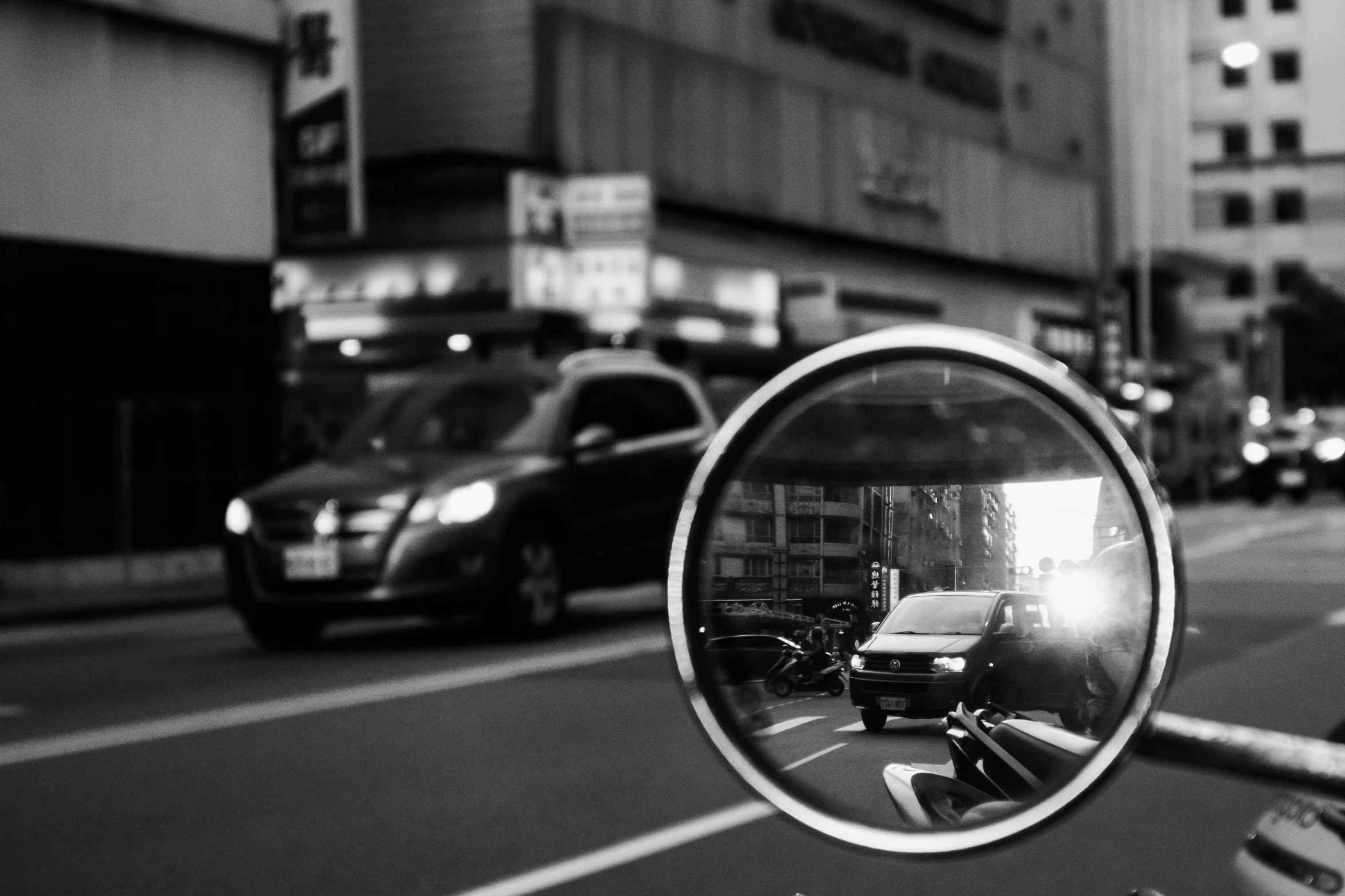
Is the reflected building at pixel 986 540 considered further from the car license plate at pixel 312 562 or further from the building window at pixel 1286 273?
the building window at pixel 1286 273

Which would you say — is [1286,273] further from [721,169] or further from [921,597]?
[921,597]

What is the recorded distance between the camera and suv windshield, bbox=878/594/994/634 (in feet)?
4.83

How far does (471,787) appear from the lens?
702 cm

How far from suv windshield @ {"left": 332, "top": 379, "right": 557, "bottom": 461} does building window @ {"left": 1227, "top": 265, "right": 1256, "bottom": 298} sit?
76.9 metres

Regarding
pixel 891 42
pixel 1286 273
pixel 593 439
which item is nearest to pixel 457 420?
pixel 593 439

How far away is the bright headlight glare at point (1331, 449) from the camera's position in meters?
42.2

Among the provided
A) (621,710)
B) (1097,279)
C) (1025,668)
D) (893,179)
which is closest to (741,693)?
(1025,668)

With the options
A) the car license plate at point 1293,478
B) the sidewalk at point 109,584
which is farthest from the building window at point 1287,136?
the sidewalk at point 109,584

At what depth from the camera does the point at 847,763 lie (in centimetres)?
151

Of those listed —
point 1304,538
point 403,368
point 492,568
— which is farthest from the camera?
point 403,368

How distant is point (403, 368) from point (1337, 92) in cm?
6642

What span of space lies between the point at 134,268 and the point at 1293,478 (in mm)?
26574

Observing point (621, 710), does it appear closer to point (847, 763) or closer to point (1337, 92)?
point (847, 763)

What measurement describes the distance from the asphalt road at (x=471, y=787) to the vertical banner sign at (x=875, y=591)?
1.11 feet
